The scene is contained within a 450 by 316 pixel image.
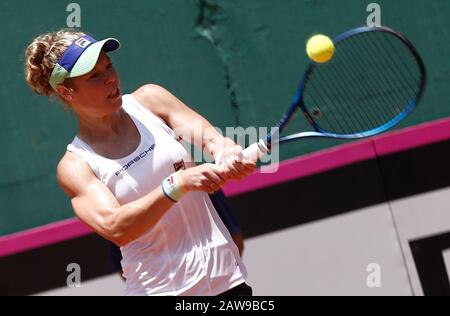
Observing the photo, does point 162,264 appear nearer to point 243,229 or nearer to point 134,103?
point 134,103

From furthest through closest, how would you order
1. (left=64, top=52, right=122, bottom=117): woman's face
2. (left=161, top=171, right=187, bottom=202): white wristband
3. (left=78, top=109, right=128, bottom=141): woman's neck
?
(left=78, top=109, right=128, bottom=141): woman's neck → (left=64, top=52, right=122, bottom=117): woman's face → (left=161, top=171, right=187, bottom=202): white wristband

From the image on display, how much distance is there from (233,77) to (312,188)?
1.94 feet

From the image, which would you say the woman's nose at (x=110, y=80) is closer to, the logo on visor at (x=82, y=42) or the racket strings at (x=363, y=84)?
the logo on visor at (x=82, y=42)

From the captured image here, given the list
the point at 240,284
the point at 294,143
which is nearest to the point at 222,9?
the point at 294,143

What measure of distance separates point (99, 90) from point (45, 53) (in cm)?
21

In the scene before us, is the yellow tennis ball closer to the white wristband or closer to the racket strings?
the white wristband

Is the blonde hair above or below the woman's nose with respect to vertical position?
above

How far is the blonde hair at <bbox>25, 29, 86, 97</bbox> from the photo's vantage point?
2.55m

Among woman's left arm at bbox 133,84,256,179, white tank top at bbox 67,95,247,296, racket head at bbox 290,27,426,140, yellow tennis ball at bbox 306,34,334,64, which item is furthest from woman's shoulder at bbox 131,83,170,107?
racket head at bbox 290,27,426,140

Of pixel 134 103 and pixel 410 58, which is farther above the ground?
pixel 410 58

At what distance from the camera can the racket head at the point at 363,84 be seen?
365cm

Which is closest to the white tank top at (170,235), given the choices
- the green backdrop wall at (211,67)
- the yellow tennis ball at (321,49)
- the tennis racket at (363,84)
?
the yellow tennis ball at (321,49)

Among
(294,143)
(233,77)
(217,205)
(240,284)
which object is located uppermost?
(233,77)

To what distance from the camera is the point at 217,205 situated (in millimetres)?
2684
